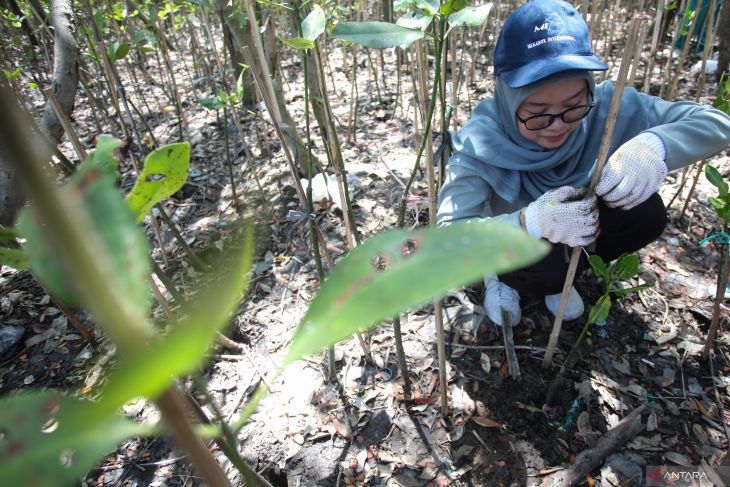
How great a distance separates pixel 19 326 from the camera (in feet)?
5.42

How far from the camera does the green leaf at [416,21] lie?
2.31 feet

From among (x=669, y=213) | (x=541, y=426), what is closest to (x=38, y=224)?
(x=541, y=426)

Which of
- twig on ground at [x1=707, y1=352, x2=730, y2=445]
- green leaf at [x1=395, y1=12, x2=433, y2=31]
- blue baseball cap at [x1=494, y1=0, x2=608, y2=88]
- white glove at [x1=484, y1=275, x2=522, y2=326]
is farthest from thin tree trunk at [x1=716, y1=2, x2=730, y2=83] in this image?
green leaf at [x1=395, y1=12, x2=433, y2=31]

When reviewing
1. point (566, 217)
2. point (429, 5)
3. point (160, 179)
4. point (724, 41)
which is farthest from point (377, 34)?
point (724, 41)

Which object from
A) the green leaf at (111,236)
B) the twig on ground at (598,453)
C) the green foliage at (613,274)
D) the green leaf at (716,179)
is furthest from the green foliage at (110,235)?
the green leaf at (716,179)

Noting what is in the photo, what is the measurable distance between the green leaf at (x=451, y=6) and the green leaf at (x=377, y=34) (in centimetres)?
6

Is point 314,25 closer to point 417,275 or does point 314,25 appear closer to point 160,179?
point 160,179

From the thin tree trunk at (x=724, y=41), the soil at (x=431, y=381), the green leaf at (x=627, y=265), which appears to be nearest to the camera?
the green leaf at (x=627, y=265)

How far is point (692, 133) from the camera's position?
1.31 meters

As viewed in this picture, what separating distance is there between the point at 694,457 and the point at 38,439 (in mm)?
1476

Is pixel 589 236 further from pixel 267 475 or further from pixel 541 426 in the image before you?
pixel 267 475

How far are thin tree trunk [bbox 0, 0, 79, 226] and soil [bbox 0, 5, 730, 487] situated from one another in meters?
0.58

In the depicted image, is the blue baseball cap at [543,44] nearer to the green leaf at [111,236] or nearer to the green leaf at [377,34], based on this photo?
the green leaf at [377,34]

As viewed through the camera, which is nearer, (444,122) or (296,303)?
(444,122)
